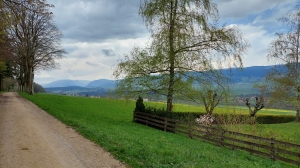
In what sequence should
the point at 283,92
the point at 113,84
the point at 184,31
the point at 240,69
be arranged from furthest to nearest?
1. the point at 283,92
2. the point at 113,84
3. the point at 184,31
4. the point at 240,69

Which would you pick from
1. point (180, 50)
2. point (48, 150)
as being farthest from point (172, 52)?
point (48, 150)

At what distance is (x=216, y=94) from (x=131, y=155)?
12031 mm

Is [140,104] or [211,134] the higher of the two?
[140,104]

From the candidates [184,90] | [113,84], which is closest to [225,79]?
[184,90]

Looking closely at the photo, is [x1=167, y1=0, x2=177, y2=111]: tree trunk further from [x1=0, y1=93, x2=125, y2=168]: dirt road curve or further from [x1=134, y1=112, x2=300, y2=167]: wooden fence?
[x1=0, y1=93, x2=125, y2=168]: dirt road curve

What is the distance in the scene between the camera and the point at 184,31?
18.3 metres

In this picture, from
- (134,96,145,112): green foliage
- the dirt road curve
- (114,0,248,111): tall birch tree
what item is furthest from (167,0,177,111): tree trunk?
the dirt road curve

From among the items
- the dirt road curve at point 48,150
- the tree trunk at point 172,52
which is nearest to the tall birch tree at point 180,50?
the tree trunk at point 172,52

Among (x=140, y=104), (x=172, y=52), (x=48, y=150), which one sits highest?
(x=172, y=52)

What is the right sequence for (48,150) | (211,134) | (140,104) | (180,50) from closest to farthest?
(48,150)
(211,134)
(180,50)
(140,104)

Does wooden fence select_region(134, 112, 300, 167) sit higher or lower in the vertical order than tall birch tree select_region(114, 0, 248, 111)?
lower

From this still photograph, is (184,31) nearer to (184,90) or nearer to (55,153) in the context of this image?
(184,90)

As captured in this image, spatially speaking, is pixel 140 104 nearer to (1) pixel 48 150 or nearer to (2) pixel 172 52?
(2) pixel 172 52

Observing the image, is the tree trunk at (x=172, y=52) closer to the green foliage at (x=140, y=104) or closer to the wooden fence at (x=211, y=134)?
the wooden fence at (x=211, y=134)
